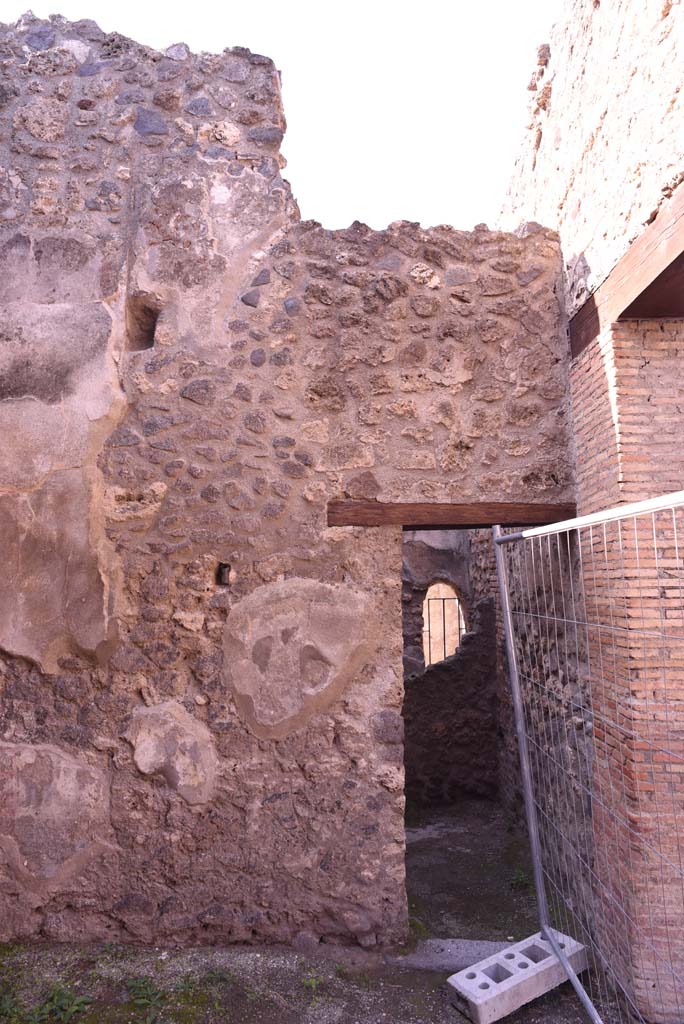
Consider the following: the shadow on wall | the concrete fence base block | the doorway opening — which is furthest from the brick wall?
the shadow on wall

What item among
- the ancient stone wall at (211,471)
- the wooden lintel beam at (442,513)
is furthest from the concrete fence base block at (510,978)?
the wooden lintel beam at (442,513)

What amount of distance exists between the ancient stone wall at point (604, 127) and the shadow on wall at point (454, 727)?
12.1 feet

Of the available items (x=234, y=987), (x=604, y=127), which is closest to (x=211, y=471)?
(x=234, y=987)

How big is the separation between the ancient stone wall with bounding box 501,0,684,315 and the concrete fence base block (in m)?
3.13

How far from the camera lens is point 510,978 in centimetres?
308

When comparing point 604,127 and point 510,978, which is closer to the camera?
point 510,978

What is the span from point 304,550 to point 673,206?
227 centimetres

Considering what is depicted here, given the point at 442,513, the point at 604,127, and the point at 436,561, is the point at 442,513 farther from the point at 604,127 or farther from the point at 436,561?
the point at 436,561

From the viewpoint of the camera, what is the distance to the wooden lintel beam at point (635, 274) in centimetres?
291

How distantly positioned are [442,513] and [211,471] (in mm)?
1242

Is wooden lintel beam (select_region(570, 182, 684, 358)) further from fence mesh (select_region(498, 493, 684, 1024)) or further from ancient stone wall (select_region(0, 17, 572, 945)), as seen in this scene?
fence mesh (select_region(498, 493, 684, 1024))

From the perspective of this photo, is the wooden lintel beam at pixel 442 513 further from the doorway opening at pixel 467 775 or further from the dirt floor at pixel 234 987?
the doorway opening at pixel 467 775

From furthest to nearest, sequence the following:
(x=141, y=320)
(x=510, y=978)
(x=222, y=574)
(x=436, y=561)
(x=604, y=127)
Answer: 1. (x=436, y=561)
2. (x=141, y=320)
3. (x=222, y=574)
4. (x=604, y=127)
5. (x=510, y=978)

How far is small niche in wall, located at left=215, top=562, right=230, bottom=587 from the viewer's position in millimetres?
3797
